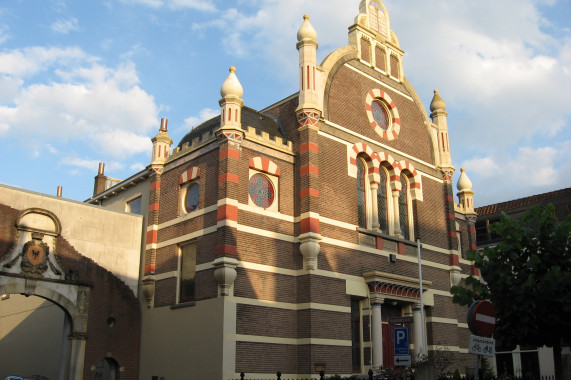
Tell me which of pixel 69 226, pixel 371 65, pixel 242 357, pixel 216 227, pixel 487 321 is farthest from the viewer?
pixel 371 65

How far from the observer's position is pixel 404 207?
27031 millimetres

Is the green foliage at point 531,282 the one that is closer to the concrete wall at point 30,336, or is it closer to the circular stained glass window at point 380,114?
the circular stained glass window at point 380,114

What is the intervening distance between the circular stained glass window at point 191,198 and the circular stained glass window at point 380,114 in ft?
30.4

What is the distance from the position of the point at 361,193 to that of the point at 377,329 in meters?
5.89

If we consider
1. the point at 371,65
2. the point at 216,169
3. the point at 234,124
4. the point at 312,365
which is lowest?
the point at 312,365

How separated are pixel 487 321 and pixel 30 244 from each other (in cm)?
1721

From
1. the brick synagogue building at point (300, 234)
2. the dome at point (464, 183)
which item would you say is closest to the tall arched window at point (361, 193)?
the brick synagogue building at point (300, 234)

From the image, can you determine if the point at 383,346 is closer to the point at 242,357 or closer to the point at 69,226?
the point at 242,357

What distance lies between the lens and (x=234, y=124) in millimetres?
21656

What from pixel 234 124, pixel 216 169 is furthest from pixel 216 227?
pixel 234 124

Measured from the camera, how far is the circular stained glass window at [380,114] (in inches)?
1072

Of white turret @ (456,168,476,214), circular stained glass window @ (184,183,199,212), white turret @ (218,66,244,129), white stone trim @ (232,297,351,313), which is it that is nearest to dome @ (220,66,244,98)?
white turret @ (218,66,244,129)

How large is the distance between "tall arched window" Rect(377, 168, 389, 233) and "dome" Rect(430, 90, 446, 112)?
257 inches

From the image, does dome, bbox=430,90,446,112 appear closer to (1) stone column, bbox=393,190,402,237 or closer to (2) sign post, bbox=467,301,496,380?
(1) stone column, bbox=393,190,402,237
